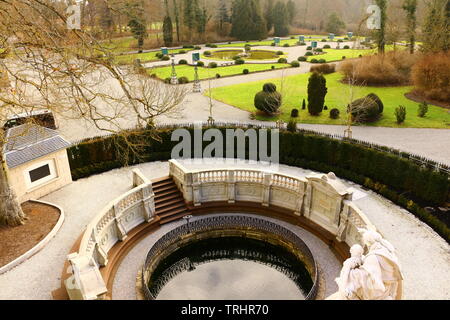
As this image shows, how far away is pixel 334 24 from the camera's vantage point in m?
116

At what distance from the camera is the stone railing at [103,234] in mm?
13906

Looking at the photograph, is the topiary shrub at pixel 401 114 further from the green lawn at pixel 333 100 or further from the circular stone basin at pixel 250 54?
the circular stone basin at pixel 250 54

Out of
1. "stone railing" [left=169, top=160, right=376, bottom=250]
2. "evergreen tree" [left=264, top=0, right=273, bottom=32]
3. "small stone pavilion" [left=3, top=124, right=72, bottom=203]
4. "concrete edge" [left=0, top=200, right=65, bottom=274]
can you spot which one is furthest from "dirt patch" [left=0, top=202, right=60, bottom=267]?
"evergreen tree" [left=264, top=0, right=273, bottom=32]

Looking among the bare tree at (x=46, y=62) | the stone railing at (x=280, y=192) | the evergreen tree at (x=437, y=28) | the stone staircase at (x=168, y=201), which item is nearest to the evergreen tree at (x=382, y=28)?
the evergreen tree at (x=437, y=28)

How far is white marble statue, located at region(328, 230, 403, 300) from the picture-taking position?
11227 millimetres

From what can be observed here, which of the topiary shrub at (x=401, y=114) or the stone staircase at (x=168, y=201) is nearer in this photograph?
the stone staircase at (x=168, y=201)

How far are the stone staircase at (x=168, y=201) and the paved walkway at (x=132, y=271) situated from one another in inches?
95.4

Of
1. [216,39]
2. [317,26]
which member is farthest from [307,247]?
[317,26]

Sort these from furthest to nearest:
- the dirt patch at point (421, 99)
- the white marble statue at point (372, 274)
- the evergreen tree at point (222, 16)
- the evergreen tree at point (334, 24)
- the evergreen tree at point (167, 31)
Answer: the evergreen tree at point (334, 24), the evergreen tree at point (222, 16), the evergreen tree at point (167, 31), the dirt patch at point (421, 99), the white marble statue at point (372, 274)

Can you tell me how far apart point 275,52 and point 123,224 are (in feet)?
232

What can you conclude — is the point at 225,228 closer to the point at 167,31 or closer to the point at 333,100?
the point at 333,100

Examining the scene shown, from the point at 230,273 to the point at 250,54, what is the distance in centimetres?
6925

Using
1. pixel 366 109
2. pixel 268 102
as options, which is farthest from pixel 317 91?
pixel 366 109
